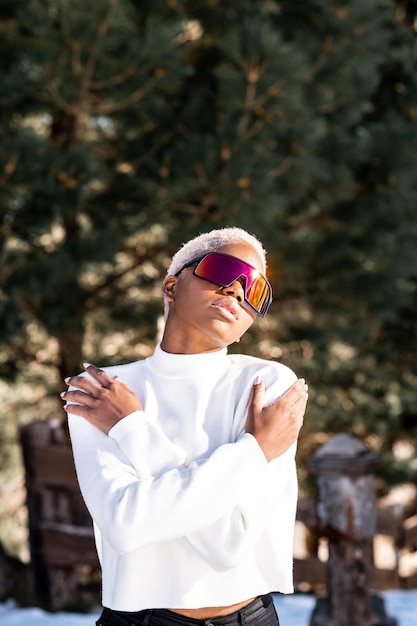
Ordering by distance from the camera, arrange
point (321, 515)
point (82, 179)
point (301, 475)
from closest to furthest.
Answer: point (321, 515) → point (82, 179) → point (301, 475)

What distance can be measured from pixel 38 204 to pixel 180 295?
3.16 metres

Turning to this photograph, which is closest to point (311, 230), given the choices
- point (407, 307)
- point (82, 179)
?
point (407, 307)

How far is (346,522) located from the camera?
416 cm

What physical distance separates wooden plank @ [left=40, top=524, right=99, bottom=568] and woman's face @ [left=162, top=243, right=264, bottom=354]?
3.67 m

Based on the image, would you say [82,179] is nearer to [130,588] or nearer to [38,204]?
[38,204]

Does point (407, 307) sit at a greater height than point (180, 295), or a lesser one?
greater

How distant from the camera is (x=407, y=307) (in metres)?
6.70

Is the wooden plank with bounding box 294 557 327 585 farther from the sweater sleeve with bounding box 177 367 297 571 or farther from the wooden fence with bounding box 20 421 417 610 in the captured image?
the sweater sleeve with bounding box 177 367 297 571

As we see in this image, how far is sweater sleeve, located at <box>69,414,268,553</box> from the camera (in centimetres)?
155

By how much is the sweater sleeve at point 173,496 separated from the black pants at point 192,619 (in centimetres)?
20

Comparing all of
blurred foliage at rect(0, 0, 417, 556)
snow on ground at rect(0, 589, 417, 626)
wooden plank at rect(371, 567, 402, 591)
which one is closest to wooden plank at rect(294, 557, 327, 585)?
snow on ground at rect(0, 589, 417, 626)

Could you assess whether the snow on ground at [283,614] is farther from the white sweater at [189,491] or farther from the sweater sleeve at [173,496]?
the sweater sleeve at [173,496]

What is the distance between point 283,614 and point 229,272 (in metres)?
3.89

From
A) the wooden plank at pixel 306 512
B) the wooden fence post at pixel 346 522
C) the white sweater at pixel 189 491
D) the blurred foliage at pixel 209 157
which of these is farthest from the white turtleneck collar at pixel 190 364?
the wooden plank at pixel 306 512
